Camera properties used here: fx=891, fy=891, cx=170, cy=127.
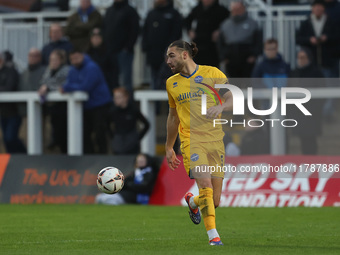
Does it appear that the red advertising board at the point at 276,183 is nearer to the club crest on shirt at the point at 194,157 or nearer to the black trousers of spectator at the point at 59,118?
the black trousers of spectator at the point at 59,118

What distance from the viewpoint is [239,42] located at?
19.2m

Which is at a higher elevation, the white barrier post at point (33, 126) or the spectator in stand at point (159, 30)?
the spectator in stand at point (159, 30)

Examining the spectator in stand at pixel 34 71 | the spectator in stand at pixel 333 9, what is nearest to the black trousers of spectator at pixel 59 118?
the spectator in stand at pixel 34 71

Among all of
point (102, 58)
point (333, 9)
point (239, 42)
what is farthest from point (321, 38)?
point (102, 58)

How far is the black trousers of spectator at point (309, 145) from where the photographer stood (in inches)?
712

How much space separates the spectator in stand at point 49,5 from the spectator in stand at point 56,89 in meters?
4.64

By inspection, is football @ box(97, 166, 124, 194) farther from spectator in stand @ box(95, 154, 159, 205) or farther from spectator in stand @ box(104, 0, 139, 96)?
spectator in stand @ box(104, 0, 139, 96)

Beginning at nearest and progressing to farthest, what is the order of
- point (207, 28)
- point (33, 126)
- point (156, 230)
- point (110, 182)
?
1. point (110, 182)
2. point (156, 230)
3. point (207, 28)
4. point (33, 126)

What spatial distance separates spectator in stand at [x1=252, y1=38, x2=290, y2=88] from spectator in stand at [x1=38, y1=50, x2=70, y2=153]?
450 centimetres

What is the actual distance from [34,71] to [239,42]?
16.5 ft

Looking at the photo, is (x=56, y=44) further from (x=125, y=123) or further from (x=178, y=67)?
(x=178, y=67)

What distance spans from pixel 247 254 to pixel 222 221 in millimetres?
4658

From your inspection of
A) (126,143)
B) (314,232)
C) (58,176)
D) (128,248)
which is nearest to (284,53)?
(126,143)

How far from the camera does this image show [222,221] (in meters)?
14.2
